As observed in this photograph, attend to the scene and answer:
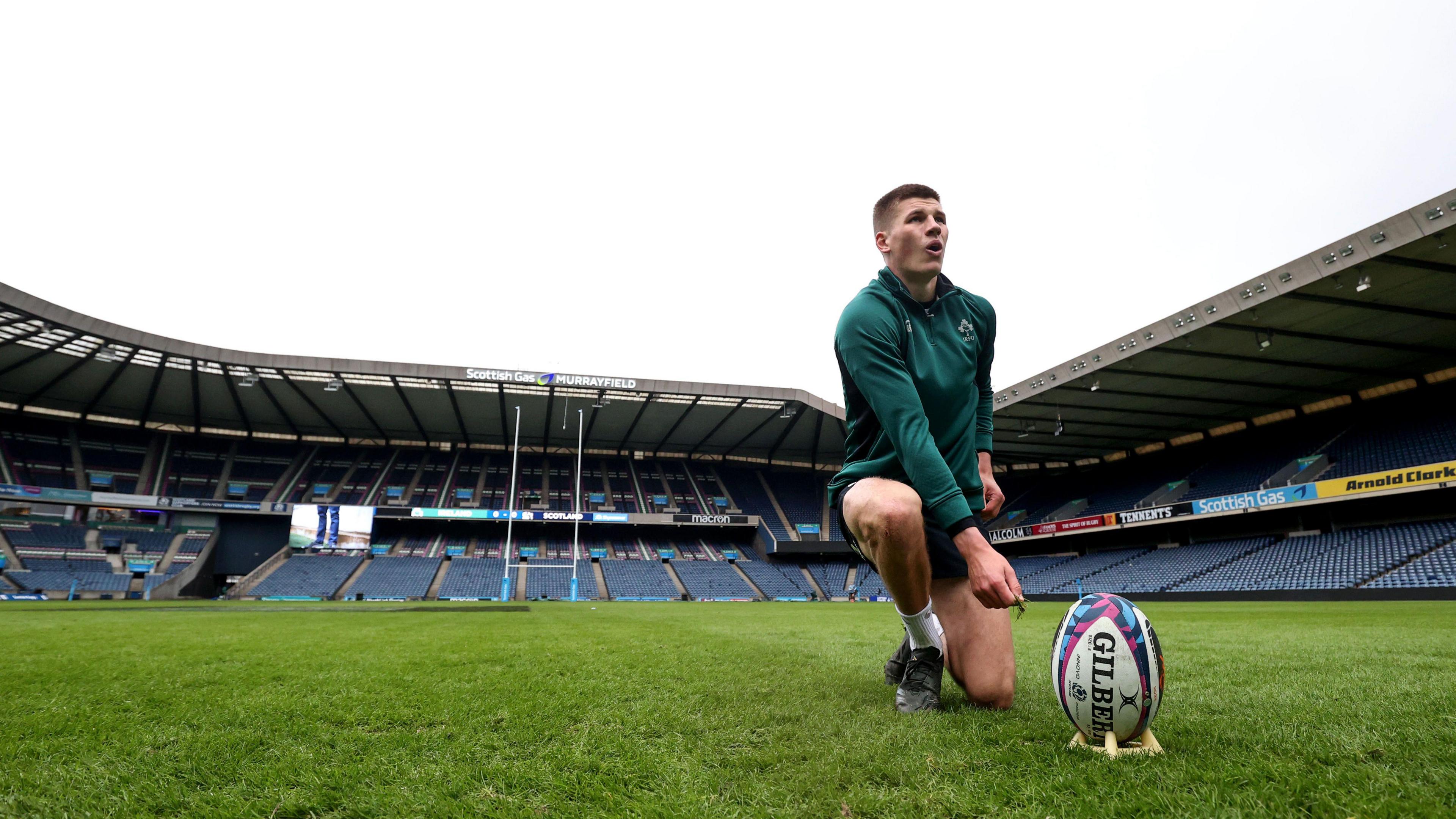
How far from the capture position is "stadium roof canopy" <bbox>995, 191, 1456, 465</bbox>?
17.8 metres

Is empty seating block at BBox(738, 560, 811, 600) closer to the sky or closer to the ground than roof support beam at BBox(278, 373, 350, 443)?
closer to the ground

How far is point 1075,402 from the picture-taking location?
29891 mm

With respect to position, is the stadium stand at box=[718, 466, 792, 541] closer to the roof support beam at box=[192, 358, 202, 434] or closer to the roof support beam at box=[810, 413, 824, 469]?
the roof support beam at box=[810, 413, 824, 469]

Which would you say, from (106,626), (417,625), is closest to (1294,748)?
(417,625)

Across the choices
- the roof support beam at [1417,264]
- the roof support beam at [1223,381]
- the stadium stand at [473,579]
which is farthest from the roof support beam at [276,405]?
the roof support beam at [1417,264]

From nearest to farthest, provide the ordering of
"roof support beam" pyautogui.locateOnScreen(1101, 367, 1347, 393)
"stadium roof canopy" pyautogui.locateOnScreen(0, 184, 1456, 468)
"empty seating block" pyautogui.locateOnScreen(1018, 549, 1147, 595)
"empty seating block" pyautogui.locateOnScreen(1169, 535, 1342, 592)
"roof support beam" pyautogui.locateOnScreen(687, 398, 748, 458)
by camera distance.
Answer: "stadium roof canopy" pyautogui.locateOnScreen(0, 184, 1456, 468) < "empty seating block" pyautogui.locateOnScreen(1169, 535, 1342, 592) < "roof support beam" pyautogui.locateOnScreen(1101, 367, 1347, 393) < "empty seating block" pyautogui.locateOnScreen(1018, 549, 1147, 595) < "roof support beam" pyautogui.locateOnScreen(687, 398, 748, 458)

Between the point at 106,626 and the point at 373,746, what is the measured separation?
12.1m

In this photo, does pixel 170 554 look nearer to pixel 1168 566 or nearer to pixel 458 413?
pixel 458 413

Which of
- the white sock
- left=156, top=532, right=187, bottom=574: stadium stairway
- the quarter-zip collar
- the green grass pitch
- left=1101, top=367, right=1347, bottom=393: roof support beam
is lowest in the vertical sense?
left=156, top=532, right=187, bottom=574: stadium stairway

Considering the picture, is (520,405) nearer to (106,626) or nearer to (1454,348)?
(106,626)

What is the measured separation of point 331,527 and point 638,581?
17.2 meters

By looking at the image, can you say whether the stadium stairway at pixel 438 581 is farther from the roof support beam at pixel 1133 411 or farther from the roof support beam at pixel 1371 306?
the roof support beam at pixel 1371 306

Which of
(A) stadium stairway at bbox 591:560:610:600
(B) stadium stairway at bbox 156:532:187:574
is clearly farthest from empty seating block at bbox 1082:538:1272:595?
(B) stadium stairway at bbox 156:532:187:574

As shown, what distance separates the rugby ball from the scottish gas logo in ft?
99.6
